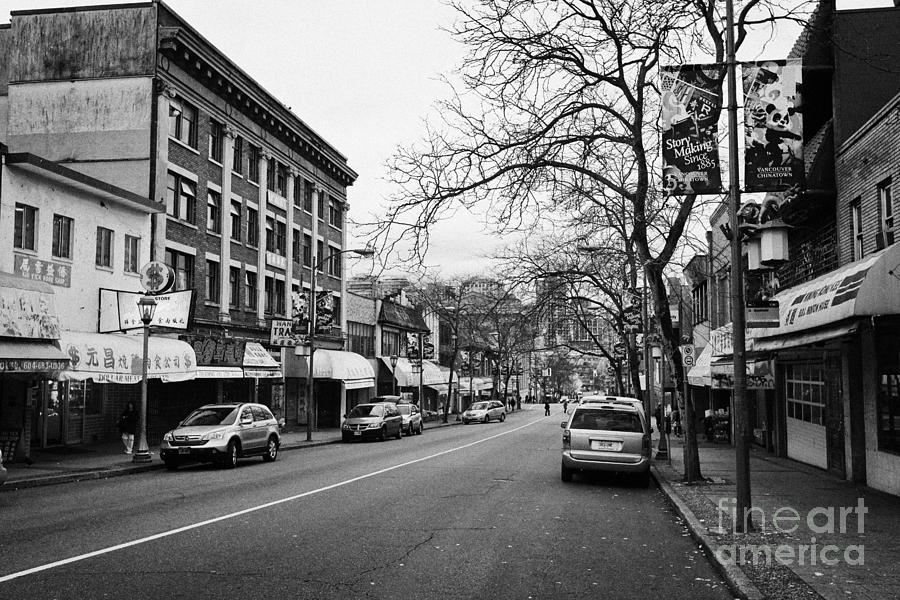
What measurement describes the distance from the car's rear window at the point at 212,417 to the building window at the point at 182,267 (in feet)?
32.4

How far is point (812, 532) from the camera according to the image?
9.79m

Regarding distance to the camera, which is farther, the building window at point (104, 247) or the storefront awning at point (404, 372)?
the storefront awning at point (404, 372)

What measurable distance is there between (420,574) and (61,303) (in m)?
18.7

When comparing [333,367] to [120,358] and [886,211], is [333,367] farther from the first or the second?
[886,211]

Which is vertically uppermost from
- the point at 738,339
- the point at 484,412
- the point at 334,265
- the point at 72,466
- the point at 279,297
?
the point at 334,265

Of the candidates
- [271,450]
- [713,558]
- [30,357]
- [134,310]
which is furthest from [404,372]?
[713,558]

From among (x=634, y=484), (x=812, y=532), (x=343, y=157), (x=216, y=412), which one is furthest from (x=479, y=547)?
(x=343, y=157)

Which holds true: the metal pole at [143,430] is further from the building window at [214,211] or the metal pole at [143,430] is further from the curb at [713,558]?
the curb at [713,558]

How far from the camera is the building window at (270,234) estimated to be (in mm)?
38188

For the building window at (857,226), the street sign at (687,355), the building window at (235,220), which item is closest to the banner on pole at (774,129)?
the building window at (857,226)

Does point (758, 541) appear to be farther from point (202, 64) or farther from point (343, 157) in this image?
point (343, 157)

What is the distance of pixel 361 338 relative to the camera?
50.7 meters

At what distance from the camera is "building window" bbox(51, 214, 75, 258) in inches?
894

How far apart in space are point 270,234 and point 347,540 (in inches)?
1208
